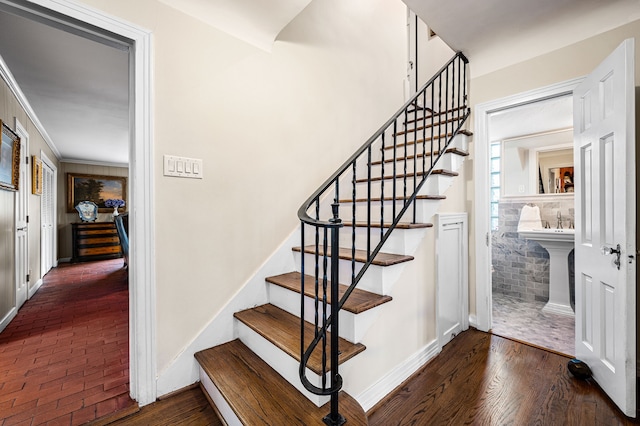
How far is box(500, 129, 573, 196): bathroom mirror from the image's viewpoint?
3494mm

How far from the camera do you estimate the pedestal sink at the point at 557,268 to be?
3.03m

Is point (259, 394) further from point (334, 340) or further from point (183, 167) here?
point (183, 167)

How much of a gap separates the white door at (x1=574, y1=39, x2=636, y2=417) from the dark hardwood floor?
16cm

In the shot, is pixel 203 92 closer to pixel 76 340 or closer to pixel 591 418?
pixel 76 340

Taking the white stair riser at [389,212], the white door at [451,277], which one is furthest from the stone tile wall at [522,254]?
the white stair riser at [389,212]

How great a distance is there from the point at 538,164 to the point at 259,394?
13.8ft

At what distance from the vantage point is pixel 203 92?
176cm

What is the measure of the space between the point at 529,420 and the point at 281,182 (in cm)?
206

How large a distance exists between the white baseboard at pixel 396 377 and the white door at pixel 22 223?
3.76 m

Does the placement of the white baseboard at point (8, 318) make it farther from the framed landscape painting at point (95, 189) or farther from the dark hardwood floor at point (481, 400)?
the framed landscape painting at point (95, 189)

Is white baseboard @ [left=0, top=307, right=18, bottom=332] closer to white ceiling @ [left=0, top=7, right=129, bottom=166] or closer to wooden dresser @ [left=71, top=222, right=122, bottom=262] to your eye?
white ceiling @ [left=0, top=7, right=129, bottom=166]

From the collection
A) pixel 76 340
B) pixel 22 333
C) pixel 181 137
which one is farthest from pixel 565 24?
pixel 22 333

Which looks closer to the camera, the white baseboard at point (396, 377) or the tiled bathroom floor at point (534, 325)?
the white baseboard at point (396, 377)

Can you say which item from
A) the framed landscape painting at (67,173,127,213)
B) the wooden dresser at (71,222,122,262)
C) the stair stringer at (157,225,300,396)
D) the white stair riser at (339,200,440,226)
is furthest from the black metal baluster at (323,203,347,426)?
the framed landscape painting at (67,173,127,213)
